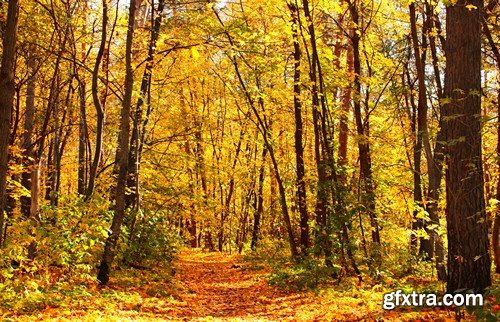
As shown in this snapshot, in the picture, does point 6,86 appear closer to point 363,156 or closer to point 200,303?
point 200,303

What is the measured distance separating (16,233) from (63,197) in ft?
12.6

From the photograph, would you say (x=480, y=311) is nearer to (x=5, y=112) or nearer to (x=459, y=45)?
(x=459, y=45)

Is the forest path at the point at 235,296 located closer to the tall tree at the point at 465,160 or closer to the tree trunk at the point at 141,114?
the tall tree at the point at 465,160

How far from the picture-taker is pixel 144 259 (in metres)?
13.7

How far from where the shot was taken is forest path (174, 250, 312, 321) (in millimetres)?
8562

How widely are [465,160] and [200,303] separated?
20.4 ft

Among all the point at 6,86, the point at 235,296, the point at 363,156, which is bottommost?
the point at 235,296

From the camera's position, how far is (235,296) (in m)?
11.1

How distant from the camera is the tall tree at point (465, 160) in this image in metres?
6.77

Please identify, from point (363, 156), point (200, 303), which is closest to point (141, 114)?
point (200, 303)

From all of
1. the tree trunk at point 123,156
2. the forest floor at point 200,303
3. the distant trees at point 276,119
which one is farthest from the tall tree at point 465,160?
the tree trunk at point 123,156

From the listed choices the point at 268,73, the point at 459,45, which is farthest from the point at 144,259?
the point at 459,45

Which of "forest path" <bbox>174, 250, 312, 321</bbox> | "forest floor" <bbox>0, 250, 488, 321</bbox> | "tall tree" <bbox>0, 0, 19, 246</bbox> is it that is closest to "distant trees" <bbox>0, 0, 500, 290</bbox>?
"tall tree" <bbox>0, 0, 19, 246</bbox>

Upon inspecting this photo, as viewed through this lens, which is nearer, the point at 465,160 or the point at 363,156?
the point at 465,160
